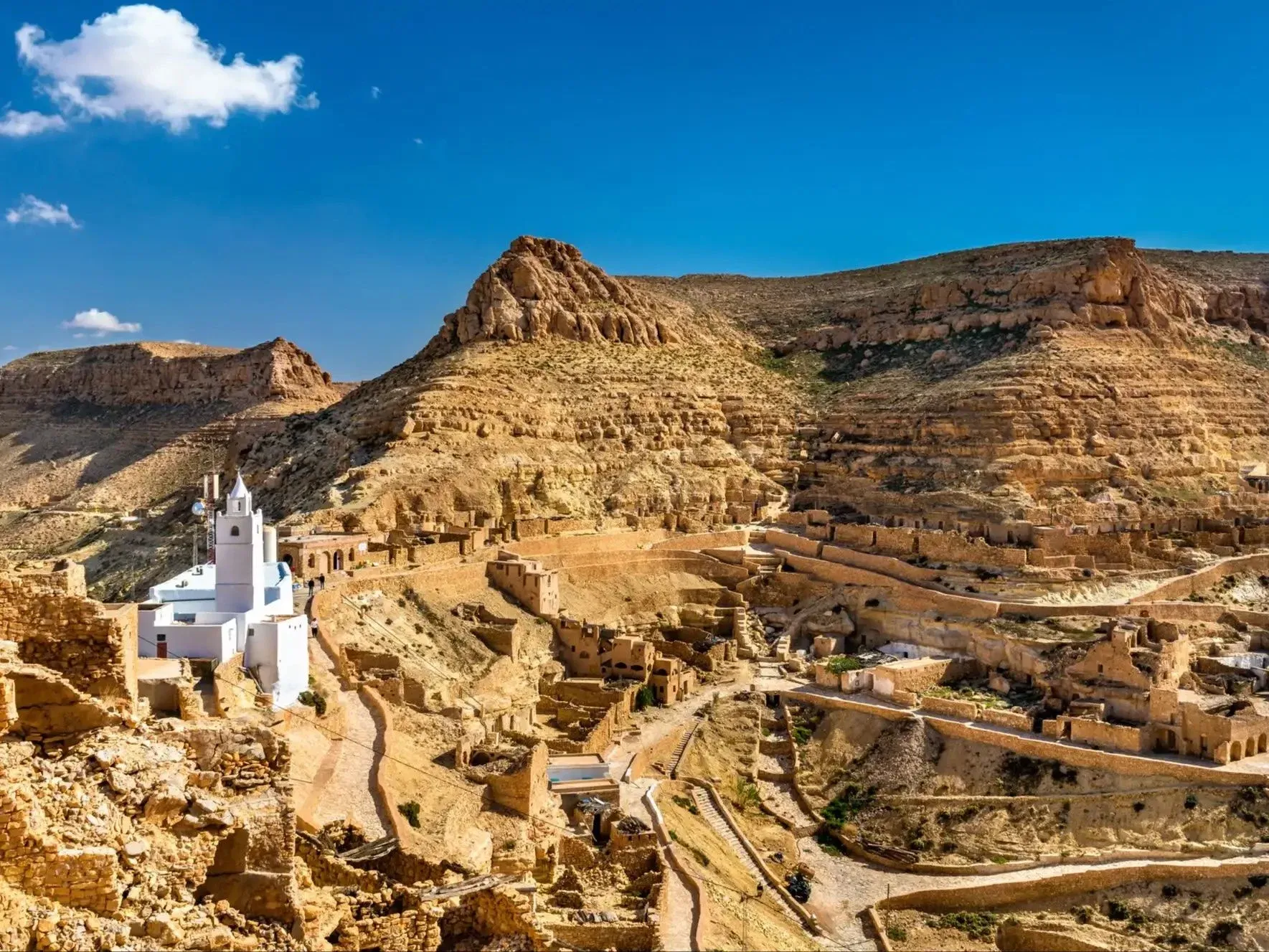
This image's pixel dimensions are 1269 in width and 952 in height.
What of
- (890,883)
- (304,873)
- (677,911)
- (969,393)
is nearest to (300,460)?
(969,393)

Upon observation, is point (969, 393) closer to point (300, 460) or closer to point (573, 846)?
point (300, 460)

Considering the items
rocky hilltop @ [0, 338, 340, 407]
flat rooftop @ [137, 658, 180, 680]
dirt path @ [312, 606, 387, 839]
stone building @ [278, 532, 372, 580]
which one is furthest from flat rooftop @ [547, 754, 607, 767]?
rocky hilltop @ [0, 338, 340, 407]

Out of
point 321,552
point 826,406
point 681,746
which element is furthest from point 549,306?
point 681,746

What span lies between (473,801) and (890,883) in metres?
10.8

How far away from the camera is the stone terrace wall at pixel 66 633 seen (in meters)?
10.1

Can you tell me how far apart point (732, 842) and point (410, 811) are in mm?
9624

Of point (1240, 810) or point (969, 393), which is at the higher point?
point (969, 393)

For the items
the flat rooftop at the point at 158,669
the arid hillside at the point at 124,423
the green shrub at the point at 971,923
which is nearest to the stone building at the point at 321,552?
the flat rooftop at the point at 158,669

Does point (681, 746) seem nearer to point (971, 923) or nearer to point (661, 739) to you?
point (661, 739)

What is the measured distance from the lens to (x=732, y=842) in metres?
24.9

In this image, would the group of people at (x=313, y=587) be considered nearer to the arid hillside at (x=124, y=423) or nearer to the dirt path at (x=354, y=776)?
the dirt path at (x=354, y=776)

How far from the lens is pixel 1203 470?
52812mm

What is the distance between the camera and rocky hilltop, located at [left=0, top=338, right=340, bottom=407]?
91.9 m

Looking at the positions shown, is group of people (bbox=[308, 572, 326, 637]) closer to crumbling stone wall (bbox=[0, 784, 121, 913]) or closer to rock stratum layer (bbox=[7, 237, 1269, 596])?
rock stratum layer (bbox=[7, 237, 1269, 596])
